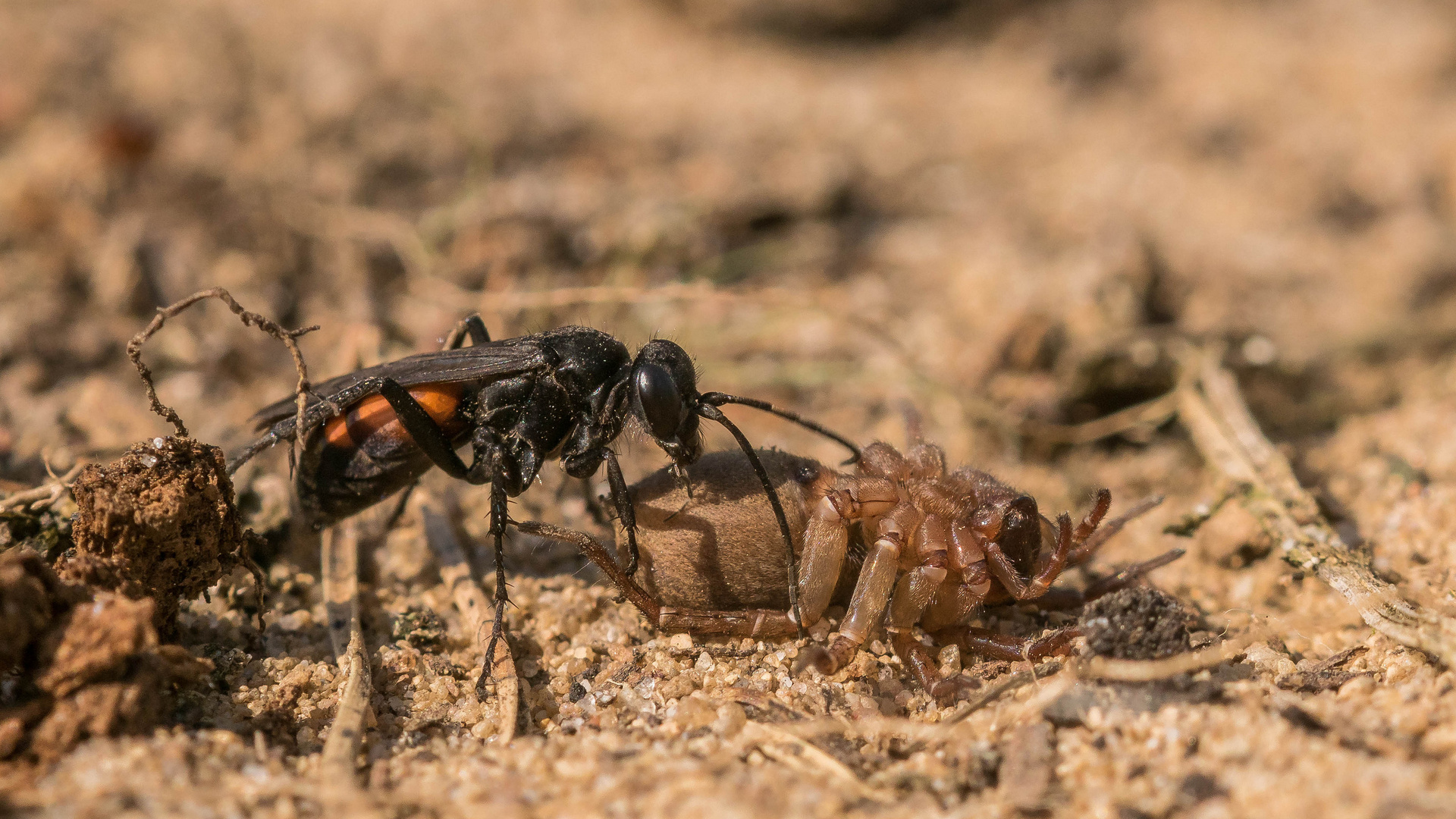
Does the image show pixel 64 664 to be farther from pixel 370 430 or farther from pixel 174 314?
pixel 370 430

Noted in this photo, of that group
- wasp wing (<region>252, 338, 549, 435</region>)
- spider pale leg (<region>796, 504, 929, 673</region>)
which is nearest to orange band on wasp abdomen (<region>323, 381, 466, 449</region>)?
wasp wing (<region>252, 338, 549, 435</region>)

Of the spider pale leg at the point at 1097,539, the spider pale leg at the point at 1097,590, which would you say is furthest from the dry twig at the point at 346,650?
the spider pale leg at the point at 1097,539

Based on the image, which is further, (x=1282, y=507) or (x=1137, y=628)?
(x=1282, y=507)

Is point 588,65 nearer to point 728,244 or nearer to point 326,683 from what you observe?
point 728,244

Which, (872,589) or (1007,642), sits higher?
(872,589)

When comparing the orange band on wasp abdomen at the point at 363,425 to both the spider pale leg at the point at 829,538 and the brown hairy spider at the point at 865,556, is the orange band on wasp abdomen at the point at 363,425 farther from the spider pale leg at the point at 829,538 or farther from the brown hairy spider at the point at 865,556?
the spider pale leg at the point at 829,538

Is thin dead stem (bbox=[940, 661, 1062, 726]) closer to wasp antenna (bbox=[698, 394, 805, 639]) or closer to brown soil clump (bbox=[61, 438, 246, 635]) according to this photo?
wasp antenna (bbox=[698, 394, 805, 639])

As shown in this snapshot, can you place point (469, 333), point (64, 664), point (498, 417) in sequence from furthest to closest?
1. point (469, 333)
2. point (498, 417)
3. point (64, 664)

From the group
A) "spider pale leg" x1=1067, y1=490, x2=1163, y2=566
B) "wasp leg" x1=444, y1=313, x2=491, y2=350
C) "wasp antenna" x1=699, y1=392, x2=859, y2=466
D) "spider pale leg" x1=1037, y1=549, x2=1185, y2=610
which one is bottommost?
"spider pale leg" x1=1037, y1=549, x2=1185, y2=610

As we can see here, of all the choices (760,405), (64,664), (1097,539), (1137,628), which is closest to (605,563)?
(760,405)
